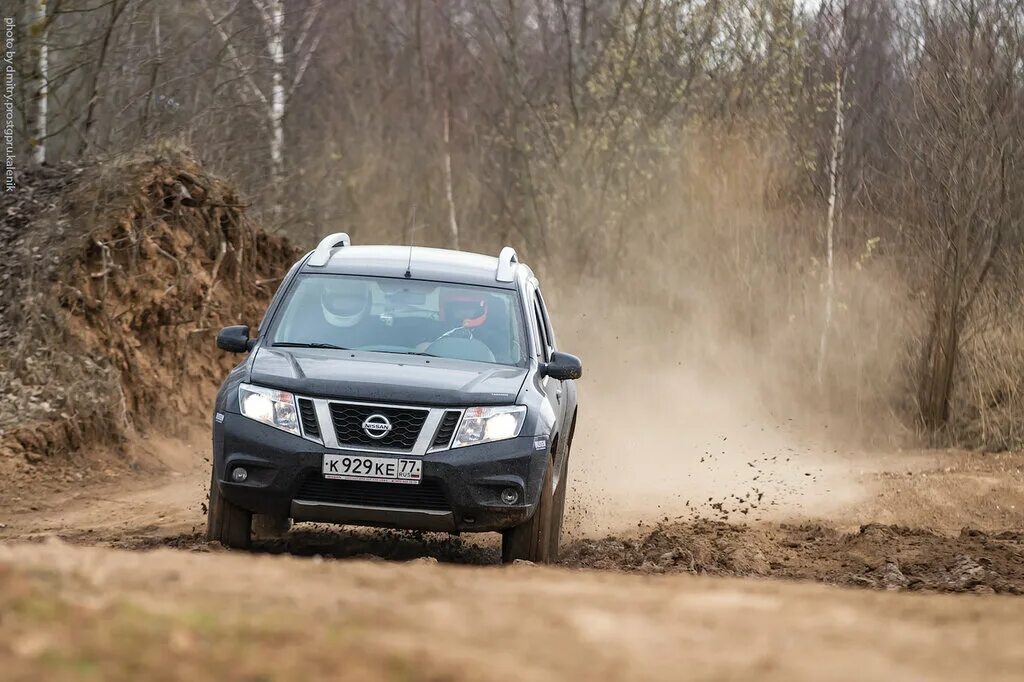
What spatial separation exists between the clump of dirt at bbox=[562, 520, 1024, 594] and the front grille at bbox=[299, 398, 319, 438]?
76.5 inches

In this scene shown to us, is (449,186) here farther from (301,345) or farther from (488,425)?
(488,425)

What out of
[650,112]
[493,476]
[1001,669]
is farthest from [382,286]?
[650,112]

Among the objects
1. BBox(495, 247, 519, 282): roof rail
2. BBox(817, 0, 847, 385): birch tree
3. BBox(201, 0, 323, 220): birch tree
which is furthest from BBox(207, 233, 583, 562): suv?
BBox(201, 0, 323, 220): birch tree

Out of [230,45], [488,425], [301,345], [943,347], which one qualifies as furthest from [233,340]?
[230,45]

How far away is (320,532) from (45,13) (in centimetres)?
1065

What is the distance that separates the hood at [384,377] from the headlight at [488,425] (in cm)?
6

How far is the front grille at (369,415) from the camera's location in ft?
25.2

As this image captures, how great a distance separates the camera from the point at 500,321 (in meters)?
8.91

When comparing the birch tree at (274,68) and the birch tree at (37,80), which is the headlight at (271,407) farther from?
the birch tree at (274,68)

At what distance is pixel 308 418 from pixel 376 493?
0.52 m

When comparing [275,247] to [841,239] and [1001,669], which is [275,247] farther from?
[1001,669]

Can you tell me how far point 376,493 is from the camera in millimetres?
7629

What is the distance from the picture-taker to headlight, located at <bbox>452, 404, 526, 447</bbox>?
7.73m

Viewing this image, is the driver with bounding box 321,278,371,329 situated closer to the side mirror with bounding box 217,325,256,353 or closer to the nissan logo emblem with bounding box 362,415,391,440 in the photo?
the side mirror with bounding box 217,325,256,353
